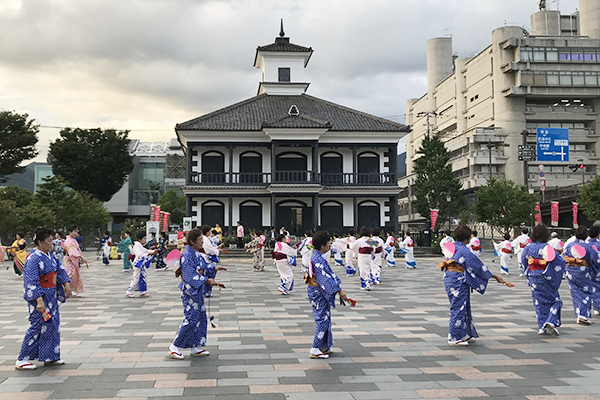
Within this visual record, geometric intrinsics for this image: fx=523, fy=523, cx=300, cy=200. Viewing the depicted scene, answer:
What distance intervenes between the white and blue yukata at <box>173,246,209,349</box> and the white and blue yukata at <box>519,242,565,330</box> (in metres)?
5.35

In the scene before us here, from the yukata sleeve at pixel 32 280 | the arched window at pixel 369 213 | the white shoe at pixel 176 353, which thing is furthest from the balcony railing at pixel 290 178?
the yukata sleeve at pixel 32 280

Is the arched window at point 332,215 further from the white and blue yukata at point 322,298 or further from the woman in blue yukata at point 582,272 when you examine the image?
the white and blue yukata at point 322,298

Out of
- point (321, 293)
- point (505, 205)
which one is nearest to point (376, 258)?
point (321, 293)

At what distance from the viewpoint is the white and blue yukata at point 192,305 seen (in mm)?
6879

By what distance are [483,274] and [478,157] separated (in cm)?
5545

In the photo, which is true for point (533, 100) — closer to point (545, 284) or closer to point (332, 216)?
point (332, 216)

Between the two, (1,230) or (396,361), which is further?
(1,230)

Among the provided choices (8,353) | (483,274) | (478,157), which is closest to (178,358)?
(8,353)

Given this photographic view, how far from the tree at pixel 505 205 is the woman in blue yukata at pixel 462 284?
36232 mm

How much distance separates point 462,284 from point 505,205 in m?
36.9

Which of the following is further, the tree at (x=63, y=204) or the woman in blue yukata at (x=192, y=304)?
the tree at (x=63, y=204)

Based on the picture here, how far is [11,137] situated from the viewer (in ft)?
142

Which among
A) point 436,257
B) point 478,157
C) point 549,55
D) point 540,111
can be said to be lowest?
point 436,257

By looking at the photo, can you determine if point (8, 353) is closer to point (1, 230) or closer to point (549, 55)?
point (1, 230)
